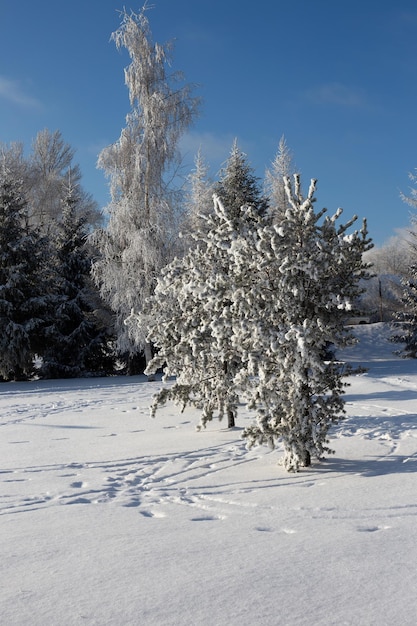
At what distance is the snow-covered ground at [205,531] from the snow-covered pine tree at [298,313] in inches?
23.4

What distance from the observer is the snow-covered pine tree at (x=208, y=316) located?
6.14 meters

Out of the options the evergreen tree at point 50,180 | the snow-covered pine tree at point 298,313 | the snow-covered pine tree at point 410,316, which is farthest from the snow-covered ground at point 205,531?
the evergreen tree at point 50,180

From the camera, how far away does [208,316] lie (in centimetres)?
736

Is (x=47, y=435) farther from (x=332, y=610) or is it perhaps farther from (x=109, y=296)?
(x=109, y=296)

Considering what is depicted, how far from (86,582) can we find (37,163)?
35687 mm

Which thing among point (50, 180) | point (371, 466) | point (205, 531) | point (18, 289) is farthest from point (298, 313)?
point (50, 180)

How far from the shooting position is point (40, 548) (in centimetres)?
400

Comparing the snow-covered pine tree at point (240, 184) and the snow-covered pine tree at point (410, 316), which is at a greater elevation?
the snow-covered pine tree at point (240, 184)

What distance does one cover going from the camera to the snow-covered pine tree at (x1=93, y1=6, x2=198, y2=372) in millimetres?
18953

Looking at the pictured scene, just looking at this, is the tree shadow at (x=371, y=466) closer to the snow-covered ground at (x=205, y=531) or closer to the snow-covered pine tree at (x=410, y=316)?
the snow-covered ground at (x=205, y=531)

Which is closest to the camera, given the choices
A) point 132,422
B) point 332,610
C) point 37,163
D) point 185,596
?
point 332,610

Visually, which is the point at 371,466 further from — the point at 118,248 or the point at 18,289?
the point at 18,289

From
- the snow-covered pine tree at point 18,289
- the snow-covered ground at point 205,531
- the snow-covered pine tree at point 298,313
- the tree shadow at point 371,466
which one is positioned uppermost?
the snow-covered pine tree at point 18,289

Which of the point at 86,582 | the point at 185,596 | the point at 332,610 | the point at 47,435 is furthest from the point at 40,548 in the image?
the point at 47,435
